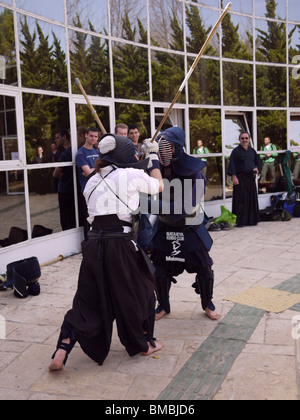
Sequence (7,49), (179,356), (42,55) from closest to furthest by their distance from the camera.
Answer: (179,356) < (7,49) < (42,55)

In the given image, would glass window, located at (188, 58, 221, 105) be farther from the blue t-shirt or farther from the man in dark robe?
the blue t-shirt

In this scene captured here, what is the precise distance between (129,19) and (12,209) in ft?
13.9

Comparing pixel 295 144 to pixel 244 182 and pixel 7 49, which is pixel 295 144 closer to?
pixel 244 182

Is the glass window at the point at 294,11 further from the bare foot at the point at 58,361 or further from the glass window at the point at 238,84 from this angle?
the bare foot at the point at 58,361

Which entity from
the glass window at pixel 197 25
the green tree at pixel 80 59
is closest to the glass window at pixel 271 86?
the glass window at pixel 197 25

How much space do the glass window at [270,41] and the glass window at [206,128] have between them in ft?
6.46

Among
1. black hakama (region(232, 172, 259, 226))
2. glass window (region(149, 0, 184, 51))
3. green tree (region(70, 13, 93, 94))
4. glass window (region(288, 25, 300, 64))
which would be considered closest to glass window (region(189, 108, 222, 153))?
black hakama (region(232, 172, 259, 226))

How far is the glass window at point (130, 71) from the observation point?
8695mm

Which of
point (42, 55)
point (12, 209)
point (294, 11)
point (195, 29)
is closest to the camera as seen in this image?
point (12, 209)

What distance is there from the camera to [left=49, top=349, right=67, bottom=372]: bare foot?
12.3 ft

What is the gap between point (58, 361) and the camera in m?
3.74

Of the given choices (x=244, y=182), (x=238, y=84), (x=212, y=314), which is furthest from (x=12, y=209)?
(x=238, y=84)

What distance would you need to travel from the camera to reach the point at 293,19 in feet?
40.0
